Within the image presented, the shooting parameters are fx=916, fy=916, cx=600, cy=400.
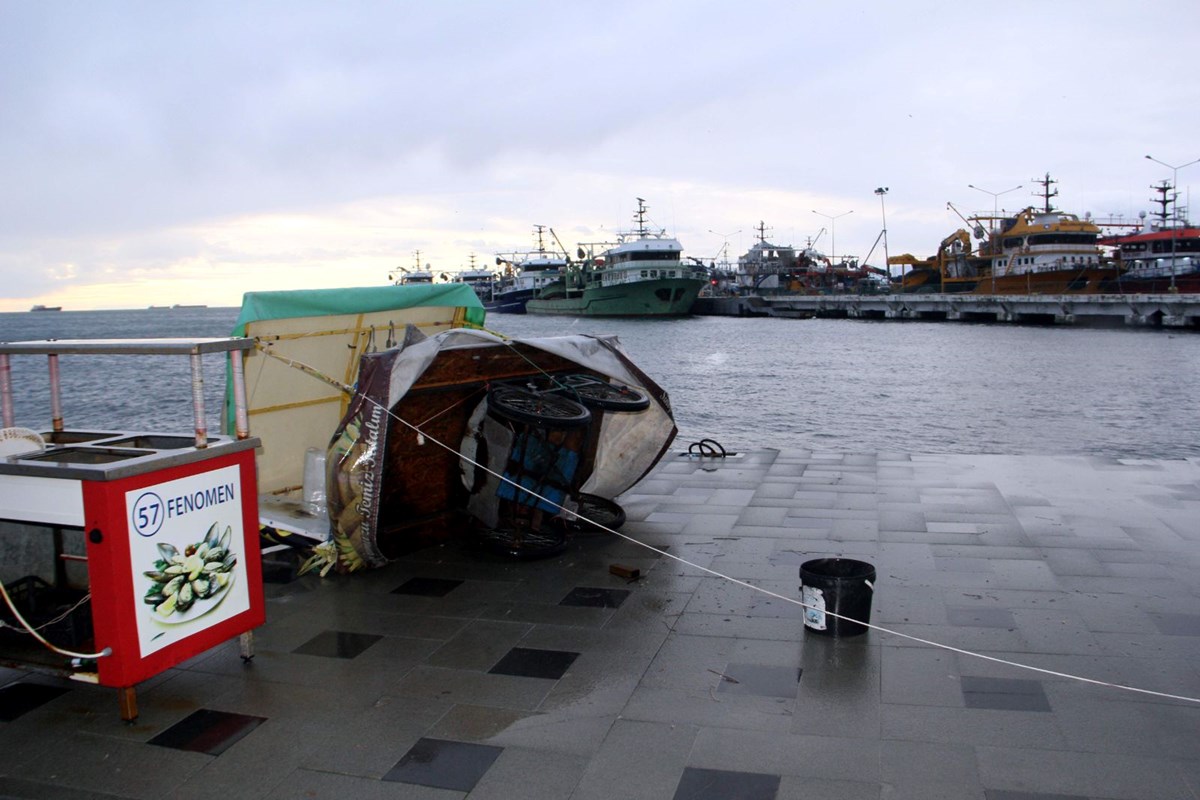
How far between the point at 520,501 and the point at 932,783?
14.3 ft

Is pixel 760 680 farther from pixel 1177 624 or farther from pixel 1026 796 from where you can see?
pixel 1177 624

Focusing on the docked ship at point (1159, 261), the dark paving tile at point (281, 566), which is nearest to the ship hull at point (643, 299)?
the docked ship at point (1159, 261)

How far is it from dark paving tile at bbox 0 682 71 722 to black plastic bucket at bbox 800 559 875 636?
14.0 feet

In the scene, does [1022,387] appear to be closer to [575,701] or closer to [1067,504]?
[1067,504]

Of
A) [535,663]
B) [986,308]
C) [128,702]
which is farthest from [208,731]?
[986,308]

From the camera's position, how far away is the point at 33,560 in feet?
17.8

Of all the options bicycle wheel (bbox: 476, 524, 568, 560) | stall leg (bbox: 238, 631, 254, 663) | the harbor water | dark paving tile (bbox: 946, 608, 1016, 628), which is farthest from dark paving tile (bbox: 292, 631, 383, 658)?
the harbor water

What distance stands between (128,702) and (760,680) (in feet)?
10.6

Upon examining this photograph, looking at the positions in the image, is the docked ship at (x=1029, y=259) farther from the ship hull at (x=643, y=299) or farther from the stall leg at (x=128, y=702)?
the stall leg at (x=128, y=702)

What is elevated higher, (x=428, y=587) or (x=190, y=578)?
(x=190, y=578)

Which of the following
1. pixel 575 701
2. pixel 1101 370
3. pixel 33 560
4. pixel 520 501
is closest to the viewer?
pixel 575 701

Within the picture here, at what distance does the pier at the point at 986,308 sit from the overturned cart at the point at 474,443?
5866 centimetres

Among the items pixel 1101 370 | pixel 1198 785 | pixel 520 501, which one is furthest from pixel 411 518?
pixel 1101 370

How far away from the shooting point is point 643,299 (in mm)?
96750
